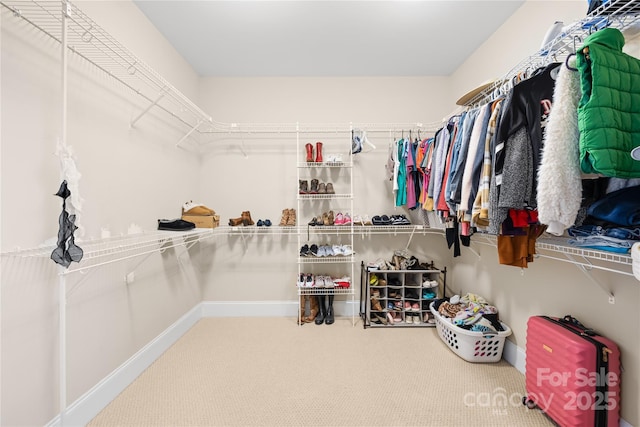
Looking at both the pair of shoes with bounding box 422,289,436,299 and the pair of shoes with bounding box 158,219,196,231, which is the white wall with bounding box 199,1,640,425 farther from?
the pair of shoes with bounding box 158,219,196,231

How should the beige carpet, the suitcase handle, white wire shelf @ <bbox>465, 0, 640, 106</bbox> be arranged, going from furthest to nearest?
the beige carpet → the suitcase handle → white wire shelf @ <bbox>465, 0, 640, 106</bbox>

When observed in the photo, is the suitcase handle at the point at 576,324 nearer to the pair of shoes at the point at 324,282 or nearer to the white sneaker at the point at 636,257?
the white sneaker at the point at 636,257

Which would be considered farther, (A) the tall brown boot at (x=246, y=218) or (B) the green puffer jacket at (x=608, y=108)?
(A) the tall brown boot at (x=246, y=218)

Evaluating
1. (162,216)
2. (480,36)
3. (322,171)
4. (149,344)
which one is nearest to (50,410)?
(149,344)

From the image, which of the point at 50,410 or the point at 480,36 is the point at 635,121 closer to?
the point at 480,36

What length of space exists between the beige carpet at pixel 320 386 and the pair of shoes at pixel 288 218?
1117mm

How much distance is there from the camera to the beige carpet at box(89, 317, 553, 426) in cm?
148

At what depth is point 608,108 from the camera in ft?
2.93

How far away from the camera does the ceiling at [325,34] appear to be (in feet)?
6.27

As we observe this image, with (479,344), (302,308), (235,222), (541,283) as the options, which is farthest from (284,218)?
(541,283)

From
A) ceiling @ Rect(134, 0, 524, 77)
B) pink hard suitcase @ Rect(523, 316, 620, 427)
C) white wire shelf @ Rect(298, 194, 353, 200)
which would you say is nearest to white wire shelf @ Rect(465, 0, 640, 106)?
ceiling @ Rect(134, 0, 524, 77)

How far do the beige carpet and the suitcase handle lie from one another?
1.89ft

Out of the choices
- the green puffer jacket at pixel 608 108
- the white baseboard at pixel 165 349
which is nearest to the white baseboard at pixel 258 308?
the white baseboard at pixel 165 349

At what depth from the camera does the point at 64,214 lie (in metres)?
1.07
